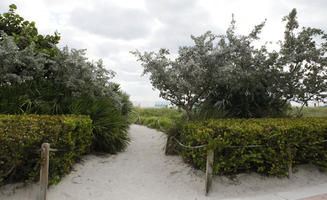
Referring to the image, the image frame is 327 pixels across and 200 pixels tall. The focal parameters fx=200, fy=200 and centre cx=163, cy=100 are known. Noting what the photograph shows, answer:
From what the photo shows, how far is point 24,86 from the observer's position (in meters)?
5.45

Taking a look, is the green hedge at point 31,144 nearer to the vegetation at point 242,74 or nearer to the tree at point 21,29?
the vegetation at point 242,74

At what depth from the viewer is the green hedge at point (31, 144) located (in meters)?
2.82

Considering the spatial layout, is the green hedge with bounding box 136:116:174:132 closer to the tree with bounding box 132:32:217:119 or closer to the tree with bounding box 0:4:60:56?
the tree with bounding box 132:32:217:119

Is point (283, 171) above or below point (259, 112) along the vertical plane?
below

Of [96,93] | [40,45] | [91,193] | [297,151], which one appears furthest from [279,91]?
[40,45]

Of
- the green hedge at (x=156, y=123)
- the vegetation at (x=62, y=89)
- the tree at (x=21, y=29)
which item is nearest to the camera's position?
the vegetation at (x=62, y=89)

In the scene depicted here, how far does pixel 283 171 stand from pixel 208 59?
301 centimetres

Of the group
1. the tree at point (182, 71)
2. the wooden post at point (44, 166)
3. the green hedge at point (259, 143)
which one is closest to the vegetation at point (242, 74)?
the tree at point (182, 71)

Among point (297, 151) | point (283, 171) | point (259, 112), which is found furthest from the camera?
point (259, 112)

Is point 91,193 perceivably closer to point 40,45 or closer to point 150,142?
point 150,142

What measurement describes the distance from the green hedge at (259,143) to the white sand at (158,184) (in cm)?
25

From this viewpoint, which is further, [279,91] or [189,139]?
[279,91]

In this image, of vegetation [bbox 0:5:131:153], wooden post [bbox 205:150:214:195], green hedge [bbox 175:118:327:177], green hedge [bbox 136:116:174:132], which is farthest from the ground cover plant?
green hedge [bbox 136:116:174:132]

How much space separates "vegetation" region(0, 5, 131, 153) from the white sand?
3.30 feet
